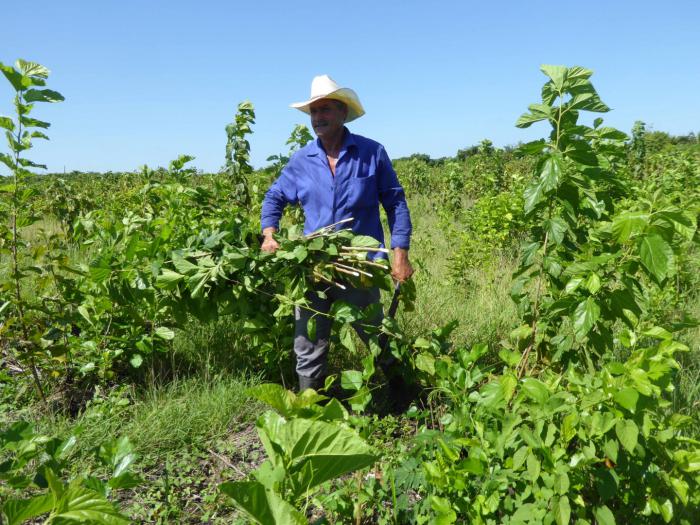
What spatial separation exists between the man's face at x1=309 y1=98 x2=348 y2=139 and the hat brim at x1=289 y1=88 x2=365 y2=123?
44mm

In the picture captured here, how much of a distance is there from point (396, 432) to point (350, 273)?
1.00m

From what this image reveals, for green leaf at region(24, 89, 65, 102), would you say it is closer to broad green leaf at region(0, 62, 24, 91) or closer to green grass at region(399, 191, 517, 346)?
broad green leaf at region(0, 62, 24, 91)

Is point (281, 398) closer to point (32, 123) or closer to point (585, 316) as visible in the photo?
point (585, 316)

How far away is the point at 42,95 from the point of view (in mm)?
2617

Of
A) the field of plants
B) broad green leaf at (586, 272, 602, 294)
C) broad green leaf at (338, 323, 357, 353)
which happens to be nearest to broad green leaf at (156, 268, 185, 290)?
the field of plants

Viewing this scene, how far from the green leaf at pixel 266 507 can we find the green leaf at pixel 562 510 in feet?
2.61

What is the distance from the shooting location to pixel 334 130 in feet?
9.98

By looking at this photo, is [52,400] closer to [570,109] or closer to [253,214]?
[253,214]

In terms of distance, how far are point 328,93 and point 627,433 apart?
229 centimetres

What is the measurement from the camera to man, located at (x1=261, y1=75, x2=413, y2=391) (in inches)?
117

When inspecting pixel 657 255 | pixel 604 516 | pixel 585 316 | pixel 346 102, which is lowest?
pixel 604 516

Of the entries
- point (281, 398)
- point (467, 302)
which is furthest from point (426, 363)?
point (467, 302)

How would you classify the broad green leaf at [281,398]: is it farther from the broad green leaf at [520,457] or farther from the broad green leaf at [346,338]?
the broad green leaf at [346,338]

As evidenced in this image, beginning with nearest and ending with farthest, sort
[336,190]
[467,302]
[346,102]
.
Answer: [336,190]
[346,102]
[467,302]
